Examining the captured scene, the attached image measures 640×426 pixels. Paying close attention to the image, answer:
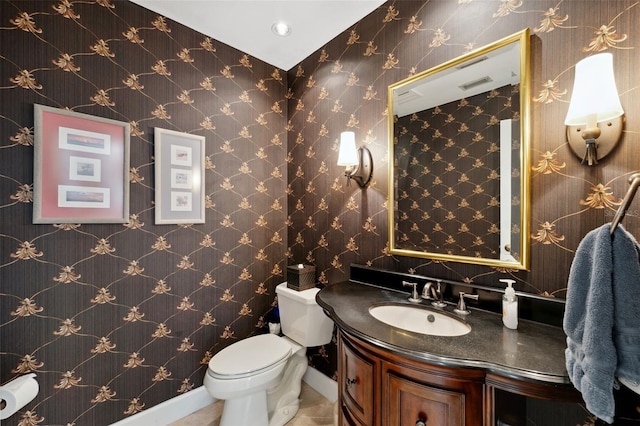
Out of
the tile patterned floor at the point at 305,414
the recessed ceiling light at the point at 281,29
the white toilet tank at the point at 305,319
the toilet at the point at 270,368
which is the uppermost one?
the recessed ceiling light at the point at 281,29

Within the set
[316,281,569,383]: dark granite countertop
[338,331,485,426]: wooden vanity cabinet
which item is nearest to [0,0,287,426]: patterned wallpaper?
[316,281,569,383]: dark granite countertop

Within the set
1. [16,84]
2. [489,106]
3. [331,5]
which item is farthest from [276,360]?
[331,5]

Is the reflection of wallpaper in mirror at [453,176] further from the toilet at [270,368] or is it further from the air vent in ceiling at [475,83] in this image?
the toilet at [270,368]

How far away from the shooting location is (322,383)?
2094mm

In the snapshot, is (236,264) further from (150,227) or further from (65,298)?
(65,298)

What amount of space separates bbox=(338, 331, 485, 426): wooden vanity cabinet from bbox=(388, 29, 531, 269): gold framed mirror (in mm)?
615

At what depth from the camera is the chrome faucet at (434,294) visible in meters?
1.34

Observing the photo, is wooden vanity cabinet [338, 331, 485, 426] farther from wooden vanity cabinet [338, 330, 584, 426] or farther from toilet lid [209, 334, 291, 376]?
toilet lid [209, 334, 291, 376]

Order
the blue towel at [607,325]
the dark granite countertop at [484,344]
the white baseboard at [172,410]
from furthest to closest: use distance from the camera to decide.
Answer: the white baseboard at [172,410]
the dark granite countertop at [484,344]
the blue towel at [607,325]

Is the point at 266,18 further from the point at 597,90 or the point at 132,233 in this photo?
the point at 597,90

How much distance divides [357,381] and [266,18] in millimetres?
2175

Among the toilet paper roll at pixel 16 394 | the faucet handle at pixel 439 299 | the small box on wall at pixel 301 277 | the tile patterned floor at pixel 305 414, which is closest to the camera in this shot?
the toilet paper roll at pixel 16 394

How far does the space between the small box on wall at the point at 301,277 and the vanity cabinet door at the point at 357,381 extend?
72cm

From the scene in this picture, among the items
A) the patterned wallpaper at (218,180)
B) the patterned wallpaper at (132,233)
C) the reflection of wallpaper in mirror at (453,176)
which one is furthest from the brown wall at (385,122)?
the patterned wallpaper at (132,233)
